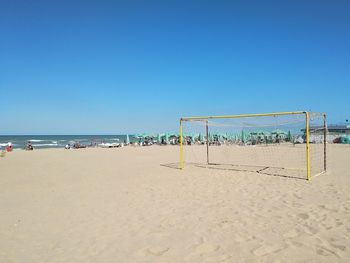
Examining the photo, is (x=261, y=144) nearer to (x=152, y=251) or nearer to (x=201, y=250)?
(x=201, y=250)

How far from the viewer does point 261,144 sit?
104 feet

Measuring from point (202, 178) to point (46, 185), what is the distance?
15.0 ft

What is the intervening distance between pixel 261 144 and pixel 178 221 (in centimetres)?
2777

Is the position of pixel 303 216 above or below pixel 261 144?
below

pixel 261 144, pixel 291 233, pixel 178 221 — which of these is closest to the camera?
pixel 291 233

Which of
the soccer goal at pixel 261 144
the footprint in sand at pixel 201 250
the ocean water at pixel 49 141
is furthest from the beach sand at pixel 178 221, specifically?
the ocean water at pixel 49 141

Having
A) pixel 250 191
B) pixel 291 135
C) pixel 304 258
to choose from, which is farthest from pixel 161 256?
pixel 291 135

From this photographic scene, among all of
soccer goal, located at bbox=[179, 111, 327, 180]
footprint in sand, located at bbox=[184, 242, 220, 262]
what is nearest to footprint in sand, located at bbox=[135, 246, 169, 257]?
footprint in sand, located at bbox=[184, 242, 220, 262]

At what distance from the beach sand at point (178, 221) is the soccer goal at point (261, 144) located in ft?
9.50

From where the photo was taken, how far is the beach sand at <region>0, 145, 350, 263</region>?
12.7 ft

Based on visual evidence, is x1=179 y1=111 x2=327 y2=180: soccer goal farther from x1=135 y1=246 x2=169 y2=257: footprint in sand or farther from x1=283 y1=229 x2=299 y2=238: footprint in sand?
x1=135 y1=246 x2=169 y2=257: footprint in sand

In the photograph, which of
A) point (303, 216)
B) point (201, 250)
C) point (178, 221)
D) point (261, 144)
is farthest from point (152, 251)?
point (261, 144)

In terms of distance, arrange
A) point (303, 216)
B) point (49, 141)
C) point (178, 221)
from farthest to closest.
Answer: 1. point (49, 141)
2. point (303, 216)
3. point (178, 221)

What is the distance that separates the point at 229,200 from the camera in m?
6.64
